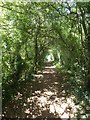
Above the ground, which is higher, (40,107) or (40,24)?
(40,24)

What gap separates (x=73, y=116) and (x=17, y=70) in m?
4.64

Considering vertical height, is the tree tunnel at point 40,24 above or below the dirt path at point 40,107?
above

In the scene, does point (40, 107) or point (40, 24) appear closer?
point (40, 107)

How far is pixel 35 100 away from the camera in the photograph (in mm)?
8562

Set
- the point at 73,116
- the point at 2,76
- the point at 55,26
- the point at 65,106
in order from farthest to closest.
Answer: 1. the point at 55,26
2. the point at 65,106
3. the point at 2,76
4. the point at 73,116

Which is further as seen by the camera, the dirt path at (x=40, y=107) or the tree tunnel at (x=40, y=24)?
the tree tunnel at (x=40, y=24)

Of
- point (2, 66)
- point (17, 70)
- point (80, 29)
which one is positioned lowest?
point (17, 70)

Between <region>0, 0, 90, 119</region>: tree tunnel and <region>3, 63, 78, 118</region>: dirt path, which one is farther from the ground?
<region>0, 0, 90, 119</region>: tree tunnel

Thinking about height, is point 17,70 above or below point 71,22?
below

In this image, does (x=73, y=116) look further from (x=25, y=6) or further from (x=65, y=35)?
(x=65, y=35)

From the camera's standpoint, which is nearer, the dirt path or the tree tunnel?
the dirt path

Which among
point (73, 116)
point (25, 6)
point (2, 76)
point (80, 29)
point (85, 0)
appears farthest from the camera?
point (80, 29)

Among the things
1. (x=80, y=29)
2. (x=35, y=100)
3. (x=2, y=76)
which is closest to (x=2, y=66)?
(x=2, y=76)

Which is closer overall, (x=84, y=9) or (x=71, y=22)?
(x=84, y=9)
